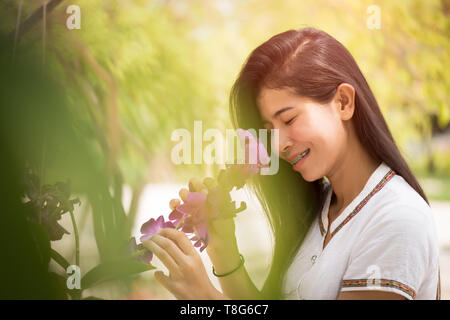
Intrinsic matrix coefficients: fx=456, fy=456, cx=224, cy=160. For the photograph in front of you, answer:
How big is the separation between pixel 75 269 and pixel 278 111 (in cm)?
47

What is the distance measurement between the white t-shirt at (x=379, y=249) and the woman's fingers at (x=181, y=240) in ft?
0.61

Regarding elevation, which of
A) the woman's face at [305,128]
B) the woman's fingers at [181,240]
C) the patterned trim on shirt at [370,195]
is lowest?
the woman's fingers at [181,240]

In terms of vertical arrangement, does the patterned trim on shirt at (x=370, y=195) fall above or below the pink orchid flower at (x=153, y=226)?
above

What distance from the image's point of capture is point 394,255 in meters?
Result: 0.64

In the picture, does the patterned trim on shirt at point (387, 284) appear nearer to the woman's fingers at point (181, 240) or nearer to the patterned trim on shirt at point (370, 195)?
the patterned trim on shirt at point (370, 195)

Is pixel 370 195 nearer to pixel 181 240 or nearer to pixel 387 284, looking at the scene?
pixel 387 284

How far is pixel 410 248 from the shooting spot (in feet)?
2.08

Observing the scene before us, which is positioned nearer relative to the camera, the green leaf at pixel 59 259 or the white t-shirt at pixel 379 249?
the white t-shirt at pixel 379 249

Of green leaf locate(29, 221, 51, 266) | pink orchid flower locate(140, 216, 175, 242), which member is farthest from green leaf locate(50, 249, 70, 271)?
pink orchid flower locate(140, 216, 175, 242)

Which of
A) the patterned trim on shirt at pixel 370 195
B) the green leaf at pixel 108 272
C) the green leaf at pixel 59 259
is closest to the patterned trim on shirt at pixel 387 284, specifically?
the patterned trim on shirt at pixel 370 195

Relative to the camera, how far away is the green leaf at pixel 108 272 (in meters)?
0.81

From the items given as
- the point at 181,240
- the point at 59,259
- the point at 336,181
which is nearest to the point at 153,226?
the point at 181,240

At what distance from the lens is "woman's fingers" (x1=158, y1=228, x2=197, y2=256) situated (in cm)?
72
